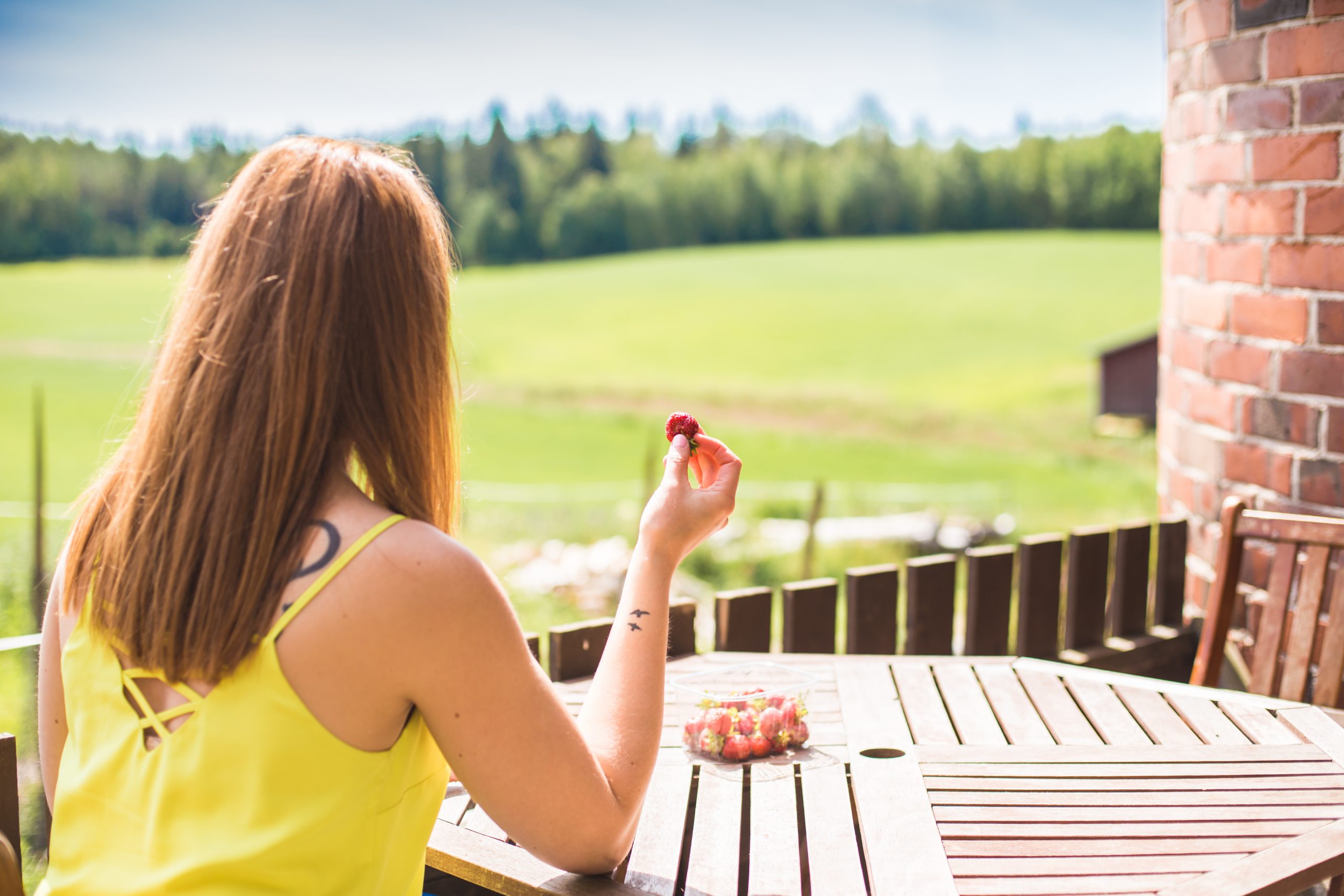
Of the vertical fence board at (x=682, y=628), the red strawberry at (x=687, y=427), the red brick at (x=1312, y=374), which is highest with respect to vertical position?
the red strawberry at (x=687, y=427)

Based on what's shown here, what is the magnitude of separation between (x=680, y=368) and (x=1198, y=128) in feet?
126

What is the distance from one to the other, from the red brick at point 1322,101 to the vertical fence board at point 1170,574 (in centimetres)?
122

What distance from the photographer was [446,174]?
6066 cm

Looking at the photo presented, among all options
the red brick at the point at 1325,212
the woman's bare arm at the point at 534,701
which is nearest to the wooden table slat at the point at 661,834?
the woman's bare arm at the point at 534,701

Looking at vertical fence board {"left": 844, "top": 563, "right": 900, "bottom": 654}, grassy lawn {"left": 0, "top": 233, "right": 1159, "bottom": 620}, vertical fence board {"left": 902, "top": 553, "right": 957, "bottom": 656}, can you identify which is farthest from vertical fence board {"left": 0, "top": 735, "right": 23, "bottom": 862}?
grassy lawn {"left": 0, "top": 233, "right": 1159, "bottom": 620}

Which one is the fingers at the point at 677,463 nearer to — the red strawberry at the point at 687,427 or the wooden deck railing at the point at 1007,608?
the red strawberry at the point at 687,427

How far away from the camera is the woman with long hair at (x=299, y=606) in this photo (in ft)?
3.40

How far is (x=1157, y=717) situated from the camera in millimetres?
1906

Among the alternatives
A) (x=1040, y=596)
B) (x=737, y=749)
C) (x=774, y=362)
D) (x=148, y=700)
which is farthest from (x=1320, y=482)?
(x=774, y=362)

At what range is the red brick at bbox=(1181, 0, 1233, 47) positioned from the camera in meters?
3.03

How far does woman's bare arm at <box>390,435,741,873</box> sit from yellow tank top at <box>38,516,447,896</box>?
0.07m

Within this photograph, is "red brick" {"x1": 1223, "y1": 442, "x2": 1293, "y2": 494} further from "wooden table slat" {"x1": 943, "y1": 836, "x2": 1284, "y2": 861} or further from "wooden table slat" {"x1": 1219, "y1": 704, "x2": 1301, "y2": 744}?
"wooden table slat" {"x1": 943, "y1": 836, "x2": 1284, "y2": 861}

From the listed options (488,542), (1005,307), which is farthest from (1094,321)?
(488,542)

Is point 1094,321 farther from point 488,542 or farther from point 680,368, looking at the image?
point 488,542
